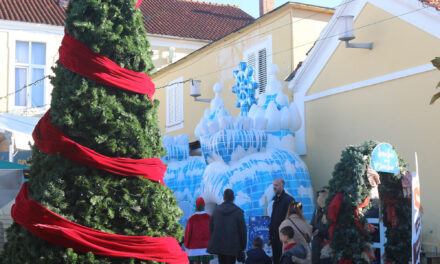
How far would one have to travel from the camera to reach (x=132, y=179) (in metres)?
4.29

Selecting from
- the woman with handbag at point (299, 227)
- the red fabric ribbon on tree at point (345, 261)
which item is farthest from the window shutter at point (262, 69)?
the woman with handbag at point (299, 227)

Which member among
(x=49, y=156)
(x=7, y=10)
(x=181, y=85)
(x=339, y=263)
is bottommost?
(x=339, y=263)

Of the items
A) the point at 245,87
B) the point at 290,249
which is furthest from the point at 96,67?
the point at 245,87

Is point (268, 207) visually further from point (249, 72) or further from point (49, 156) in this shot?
point (49, 156)

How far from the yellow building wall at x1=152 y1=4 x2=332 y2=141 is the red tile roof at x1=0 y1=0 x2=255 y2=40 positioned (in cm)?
416

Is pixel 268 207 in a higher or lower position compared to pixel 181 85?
lower

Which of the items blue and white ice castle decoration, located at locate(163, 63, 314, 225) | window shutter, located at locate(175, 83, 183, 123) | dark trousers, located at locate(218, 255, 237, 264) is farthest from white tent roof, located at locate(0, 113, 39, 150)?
window shutter, located at locate(175, 83, 183, 123)

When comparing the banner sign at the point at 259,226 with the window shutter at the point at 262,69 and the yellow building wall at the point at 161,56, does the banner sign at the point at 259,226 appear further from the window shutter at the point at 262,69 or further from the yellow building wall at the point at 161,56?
the yellow building wall at the point at 161,56

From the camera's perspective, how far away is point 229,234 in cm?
866

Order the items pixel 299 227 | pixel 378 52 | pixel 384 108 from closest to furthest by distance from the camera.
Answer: pixel 299 227, pixel 384 108, pixel 378 52

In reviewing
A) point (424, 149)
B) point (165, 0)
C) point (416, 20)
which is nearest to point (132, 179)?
point (424, 149)

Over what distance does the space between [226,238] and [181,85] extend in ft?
33.8

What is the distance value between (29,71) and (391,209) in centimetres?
1626

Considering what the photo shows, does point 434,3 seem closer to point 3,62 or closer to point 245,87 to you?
point 245,87
